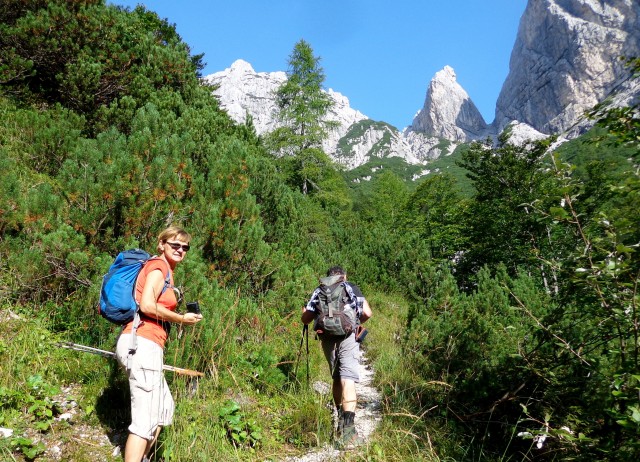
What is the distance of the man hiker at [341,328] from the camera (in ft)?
11.1

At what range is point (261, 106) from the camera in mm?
139125

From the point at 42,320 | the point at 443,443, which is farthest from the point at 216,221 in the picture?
the point at 443,443

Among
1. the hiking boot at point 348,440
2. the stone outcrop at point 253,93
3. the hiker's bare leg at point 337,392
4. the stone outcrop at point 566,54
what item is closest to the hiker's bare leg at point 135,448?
the hiking boot at point 348,440

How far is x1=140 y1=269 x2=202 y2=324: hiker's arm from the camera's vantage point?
2445 millimetres

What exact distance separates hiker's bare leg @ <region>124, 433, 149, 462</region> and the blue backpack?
0.71 meters

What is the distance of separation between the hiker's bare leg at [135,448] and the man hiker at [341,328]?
1.59 m

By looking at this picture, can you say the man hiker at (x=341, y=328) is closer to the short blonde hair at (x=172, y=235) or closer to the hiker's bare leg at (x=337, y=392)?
the hiker's bare leg at (x=337, y=392)

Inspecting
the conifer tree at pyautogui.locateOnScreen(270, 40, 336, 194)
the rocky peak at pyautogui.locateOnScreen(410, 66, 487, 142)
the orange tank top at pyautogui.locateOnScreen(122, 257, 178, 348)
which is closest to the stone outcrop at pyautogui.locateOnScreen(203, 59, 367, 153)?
the rocky peak at pyautogui.locateOnScreen(410, 66, 487, 142)

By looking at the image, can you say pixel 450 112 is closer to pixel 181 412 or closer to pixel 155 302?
pixel 181 412

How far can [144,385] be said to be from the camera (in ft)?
7.98

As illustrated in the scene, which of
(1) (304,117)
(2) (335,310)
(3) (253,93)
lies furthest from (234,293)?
(3) (253,93)

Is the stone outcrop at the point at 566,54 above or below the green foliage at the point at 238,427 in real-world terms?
above

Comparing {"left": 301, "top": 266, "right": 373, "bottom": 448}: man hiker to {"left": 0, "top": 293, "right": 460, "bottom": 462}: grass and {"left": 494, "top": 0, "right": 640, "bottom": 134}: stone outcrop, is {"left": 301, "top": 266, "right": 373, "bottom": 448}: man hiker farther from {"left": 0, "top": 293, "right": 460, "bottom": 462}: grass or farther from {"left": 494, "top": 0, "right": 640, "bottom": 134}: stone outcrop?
{"left": 494, "top": 0, "right": 640, "bottom": 134}: stone outcrop

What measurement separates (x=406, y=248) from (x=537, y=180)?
5.63 meters
